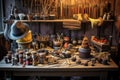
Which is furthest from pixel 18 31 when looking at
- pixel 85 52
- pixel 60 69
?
pixel 85 52

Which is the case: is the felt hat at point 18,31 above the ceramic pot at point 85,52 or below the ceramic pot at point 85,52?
above

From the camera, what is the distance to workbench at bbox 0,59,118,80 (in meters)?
2.69

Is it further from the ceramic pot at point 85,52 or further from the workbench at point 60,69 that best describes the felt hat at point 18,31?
the ceramic pot at point 85,52

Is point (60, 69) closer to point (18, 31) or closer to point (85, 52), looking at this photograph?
point (85, 52)

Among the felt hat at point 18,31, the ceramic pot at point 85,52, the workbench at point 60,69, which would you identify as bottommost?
the workbench at point 60,69

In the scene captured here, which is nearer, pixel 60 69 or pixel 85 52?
pixel 60 69

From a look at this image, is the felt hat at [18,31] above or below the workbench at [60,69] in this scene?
above

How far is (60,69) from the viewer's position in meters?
2.70

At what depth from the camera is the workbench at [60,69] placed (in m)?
2.69

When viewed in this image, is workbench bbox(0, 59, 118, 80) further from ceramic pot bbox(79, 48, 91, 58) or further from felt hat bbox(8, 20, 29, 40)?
felt hat bbox(8, 20, 29, 40)

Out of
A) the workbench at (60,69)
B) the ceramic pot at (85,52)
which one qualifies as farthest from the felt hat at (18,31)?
the ceramic pot at (85,52)

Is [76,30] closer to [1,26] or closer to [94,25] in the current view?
[94,25]

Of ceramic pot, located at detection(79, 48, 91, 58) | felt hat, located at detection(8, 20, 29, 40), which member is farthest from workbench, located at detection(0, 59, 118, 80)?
felt hat, located at detection(8, 20, 29, 40)

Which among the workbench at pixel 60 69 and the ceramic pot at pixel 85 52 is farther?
the ceramic pot at pixel 85 52
